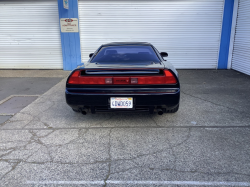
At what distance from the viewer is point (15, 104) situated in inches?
187

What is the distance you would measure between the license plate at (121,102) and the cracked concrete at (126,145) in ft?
1.61

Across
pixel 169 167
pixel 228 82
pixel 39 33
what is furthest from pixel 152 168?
pixel 39 33

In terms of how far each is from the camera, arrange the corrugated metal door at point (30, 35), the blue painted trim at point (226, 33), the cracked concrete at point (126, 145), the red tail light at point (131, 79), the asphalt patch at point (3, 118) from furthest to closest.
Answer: the corrugated metal door at point (30, 35) < the blue painted trim at point (226, 33) < the asphalt patch at point (3, 118) < the red tail light at point (131, 79) < the cracked concrete at point (126, 145)

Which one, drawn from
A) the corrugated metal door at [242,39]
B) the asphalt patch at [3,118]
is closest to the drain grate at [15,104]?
Result: the asphalt patch at [3,118]

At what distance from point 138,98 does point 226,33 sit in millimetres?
7044

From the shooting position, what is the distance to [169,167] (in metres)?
2.38

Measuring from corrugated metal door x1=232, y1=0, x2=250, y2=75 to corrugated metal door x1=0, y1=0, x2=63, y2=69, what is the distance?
7.15 metres

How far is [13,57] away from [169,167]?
8794 millimetres

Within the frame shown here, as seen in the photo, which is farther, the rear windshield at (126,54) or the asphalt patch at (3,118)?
the asphalt patch at (3,118)

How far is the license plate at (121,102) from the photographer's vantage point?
303 centimetres

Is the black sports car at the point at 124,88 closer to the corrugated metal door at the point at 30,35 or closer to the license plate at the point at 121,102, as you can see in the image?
the license plate at the point at 121,102

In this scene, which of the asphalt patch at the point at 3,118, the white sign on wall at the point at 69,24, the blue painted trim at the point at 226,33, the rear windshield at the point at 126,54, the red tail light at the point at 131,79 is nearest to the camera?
the red tail light at the point at 131,79

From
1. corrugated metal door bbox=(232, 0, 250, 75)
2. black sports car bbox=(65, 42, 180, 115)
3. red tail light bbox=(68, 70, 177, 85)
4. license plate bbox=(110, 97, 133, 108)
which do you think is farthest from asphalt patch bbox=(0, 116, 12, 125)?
corrugated metal door bbox=(232, 0, 250, 75)

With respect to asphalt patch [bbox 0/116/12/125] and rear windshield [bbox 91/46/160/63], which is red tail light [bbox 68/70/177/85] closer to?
rear windshield [bbox 91/46/160/63]
